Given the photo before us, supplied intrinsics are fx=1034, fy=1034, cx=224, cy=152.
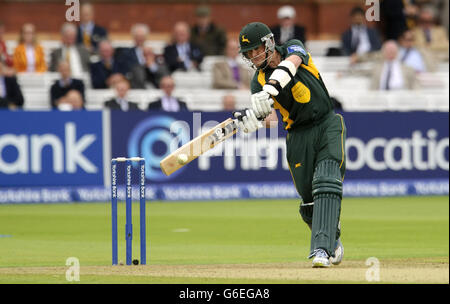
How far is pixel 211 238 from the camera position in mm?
12312

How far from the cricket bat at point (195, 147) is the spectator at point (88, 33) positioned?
11129 millimetres

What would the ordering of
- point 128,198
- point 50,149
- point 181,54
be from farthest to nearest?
point 181,54
point 50,149
point 128,198

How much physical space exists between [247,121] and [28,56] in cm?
1105

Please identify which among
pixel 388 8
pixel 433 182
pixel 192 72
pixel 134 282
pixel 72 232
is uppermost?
pixel 388 8

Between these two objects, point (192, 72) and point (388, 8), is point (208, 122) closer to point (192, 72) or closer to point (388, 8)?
point (192, 72)

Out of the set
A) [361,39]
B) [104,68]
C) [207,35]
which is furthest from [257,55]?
[361,39]

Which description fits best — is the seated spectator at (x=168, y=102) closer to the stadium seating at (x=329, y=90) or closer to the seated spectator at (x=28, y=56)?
the stadium seating at (x=329, y=90)

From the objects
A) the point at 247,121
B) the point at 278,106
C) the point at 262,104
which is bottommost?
the point at 247,121

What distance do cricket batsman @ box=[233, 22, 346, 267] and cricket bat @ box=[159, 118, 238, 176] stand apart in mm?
171

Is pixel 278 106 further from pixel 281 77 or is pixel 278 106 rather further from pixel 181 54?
pixel 181 54

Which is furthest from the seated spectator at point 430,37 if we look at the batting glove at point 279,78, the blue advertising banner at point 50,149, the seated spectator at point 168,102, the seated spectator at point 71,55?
the batting glove at point 279,78

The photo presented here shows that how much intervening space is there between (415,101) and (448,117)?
3.94 feet

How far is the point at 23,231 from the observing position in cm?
1296

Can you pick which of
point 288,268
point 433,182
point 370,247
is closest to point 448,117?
point 433,182
